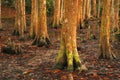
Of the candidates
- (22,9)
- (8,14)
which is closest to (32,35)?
(22,9)

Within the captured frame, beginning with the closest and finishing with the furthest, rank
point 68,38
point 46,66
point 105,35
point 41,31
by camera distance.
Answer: point 68,38
point 46,66
point 105,35
point 41,31

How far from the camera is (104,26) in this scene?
12.3 metres

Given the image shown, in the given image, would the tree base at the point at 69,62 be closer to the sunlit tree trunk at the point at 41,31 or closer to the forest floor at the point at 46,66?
the forest floor at the point at 46,66

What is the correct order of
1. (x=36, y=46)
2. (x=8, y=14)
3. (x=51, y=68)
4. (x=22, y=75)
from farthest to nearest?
(x=8, y=14)
(x=36, y=46)
(x=51, y=68)
(x=22, y=75)

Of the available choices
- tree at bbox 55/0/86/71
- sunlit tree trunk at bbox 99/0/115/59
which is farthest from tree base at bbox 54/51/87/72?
sunlit tree trunk at bbox 99/0/115/59

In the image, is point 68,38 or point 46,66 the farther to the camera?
point 46,66

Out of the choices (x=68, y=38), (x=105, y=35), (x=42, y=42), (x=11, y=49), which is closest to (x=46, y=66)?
(x=68, y=38)

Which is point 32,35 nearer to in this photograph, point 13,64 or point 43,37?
point 43,37

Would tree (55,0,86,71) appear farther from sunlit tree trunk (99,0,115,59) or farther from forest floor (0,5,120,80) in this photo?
sunlit tree trunk (99,0,115,59)

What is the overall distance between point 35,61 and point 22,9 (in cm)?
929

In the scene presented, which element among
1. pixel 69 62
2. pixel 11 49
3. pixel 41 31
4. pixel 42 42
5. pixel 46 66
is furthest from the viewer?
pixel 41 31

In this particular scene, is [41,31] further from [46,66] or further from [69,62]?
[69,62]

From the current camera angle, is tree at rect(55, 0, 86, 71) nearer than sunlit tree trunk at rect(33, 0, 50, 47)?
Yes

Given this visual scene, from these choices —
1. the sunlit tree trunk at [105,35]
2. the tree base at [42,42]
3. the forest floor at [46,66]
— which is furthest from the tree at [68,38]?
the tree base at [42,42]
